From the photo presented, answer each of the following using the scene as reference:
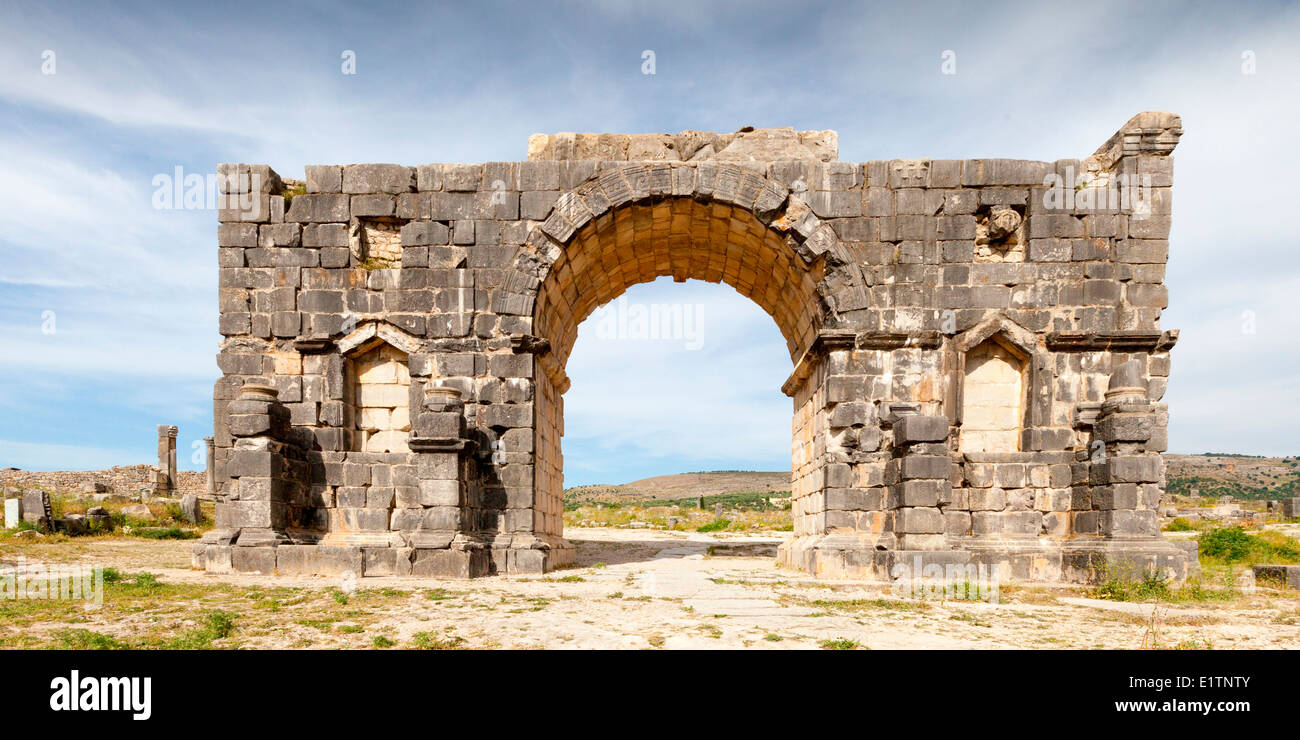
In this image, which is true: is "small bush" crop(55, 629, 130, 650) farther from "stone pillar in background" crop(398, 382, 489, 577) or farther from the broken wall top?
the broken wall top

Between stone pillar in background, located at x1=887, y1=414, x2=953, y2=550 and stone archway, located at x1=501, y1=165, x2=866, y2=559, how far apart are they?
7.47 feet

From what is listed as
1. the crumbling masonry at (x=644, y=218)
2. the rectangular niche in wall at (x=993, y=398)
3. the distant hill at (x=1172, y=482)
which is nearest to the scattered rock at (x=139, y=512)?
the crumbling masonry at (x=644, y=218)

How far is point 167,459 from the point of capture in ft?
97.5

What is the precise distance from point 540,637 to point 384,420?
6.56 m

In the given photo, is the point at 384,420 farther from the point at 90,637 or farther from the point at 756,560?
the point at 756,560

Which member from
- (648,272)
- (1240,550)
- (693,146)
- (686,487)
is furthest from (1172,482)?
(693,146)

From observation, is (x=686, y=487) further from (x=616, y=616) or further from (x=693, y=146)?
(x=616, y=616)

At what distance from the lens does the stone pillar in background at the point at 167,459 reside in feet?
95.1

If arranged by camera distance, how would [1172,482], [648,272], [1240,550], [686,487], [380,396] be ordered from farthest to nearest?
[686,487] → [1172,482] → [648,272] → [1240,550] → [380,396]

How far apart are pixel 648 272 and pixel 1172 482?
6618cm

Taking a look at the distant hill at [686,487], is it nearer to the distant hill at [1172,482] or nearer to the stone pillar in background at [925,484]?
the distant hill at [1172,482]

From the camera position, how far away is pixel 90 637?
209 inches
